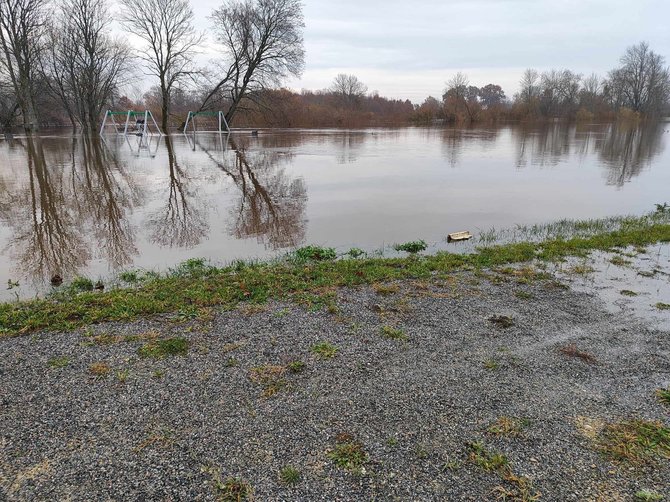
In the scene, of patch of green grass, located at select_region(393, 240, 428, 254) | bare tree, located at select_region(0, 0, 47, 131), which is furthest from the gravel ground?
bare tree, located at select_region(0, 0, 47, 131)

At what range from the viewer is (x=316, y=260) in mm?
6922

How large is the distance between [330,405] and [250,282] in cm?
273

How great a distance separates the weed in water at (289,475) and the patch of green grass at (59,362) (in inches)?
94.5

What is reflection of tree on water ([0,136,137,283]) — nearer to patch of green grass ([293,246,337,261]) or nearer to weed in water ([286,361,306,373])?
patch of green grass ([293,246,337,261])

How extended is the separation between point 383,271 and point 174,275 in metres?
3.03

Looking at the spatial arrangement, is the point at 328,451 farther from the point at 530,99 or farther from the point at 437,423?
the point at 530,99

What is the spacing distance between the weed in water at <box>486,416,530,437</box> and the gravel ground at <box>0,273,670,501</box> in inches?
1.5

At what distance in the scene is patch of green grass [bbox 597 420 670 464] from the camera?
2.87 metres

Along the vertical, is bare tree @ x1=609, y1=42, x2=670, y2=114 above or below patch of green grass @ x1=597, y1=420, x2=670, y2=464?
above

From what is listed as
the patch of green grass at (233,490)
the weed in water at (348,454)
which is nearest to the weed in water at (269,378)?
the weed in water at (348,454)

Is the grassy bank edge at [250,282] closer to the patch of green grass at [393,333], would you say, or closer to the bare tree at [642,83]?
the patch of green grass at [393,333]

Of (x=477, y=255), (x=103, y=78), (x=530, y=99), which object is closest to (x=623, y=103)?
(x=530, y=99)

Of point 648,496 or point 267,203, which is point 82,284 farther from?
point 648,496

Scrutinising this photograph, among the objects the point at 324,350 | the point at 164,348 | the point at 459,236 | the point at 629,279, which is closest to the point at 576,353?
the point at 324,350
